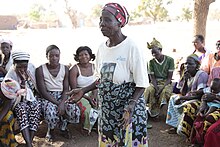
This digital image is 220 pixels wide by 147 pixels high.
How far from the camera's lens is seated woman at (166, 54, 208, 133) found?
13.6ft

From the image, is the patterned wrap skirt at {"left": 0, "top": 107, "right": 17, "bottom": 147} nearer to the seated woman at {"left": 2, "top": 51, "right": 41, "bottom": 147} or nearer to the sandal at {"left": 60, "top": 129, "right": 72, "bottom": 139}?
the seated woman at {"left": 2, "top": 51, "right": 41, "bottom": 147}

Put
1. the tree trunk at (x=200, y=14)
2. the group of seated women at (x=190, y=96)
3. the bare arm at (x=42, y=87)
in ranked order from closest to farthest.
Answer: the group of seated women at (x=190, y=96), the bare arm at (x=42, y=87), the tree trunk at (x=200, y=14)

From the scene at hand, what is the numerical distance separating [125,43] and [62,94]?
92.4 inches

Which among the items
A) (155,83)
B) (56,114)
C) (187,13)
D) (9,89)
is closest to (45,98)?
(56,114)

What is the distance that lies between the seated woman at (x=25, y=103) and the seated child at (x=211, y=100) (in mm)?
2181

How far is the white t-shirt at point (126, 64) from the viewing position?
7.66 feet

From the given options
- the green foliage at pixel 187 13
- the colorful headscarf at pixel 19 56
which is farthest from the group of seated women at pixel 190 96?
the green foliage at pixel 187 13

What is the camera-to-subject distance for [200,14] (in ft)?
24.8

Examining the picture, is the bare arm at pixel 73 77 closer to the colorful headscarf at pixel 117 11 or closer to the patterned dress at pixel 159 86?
the patterned dress at pixel 159 86

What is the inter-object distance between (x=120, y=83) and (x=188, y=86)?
2250 mm

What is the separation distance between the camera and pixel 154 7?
31297mm

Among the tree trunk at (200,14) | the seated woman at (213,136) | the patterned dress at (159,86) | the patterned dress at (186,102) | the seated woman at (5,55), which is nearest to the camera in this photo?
the seated woman at (213,136)

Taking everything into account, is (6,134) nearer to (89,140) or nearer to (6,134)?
(6,134)

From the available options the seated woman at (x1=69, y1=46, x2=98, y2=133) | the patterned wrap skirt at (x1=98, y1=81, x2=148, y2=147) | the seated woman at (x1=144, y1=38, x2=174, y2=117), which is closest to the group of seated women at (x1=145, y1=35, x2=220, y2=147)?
the seated woman at (x1=144, y1=38, x2=174, y2=117)
